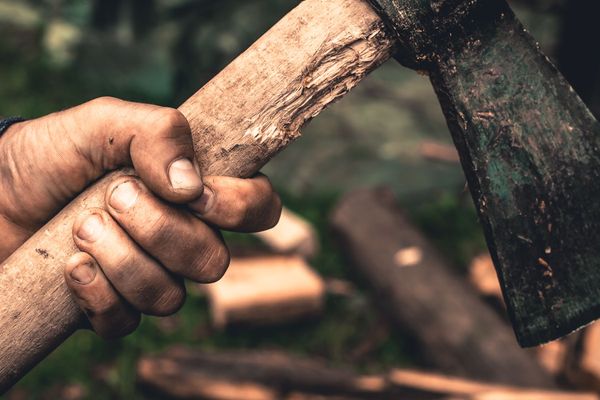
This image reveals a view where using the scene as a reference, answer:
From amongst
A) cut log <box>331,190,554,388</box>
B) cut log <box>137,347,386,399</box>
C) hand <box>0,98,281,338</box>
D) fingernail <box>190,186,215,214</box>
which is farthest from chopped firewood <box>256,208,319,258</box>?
fingernail <box>190,186,215,214</box>

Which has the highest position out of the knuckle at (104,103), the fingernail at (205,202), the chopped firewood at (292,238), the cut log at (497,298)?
the knuckle at (104,103)

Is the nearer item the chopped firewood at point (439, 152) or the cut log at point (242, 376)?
the cut log at point (242, 376)

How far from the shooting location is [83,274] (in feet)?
4.35

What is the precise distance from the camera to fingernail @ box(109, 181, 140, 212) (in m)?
1.35

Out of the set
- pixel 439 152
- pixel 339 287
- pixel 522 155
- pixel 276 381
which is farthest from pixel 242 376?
pixel 439 152

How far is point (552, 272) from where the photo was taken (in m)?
1.41

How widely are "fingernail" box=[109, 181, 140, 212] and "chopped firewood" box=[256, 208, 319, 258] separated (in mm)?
1923

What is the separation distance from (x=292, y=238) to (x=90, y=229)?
2.01 metres

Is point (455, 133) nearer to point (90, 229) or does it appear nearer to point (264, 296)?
point (90, 229)

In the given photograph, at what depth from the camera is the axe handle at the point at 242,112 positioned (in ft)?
4.36

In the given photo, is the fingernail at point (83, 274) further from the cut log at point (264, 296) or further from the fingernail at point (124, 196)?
the cut log at point (264, 296)

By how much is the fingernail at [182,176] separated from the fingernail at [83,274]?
230 mm

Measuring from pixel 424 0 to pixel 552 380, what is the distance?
1.69 metres

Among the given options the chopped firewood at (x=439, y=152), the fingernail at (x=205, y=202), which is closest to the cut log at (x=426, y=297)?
the chopped firewood at (x=439, y=152)
